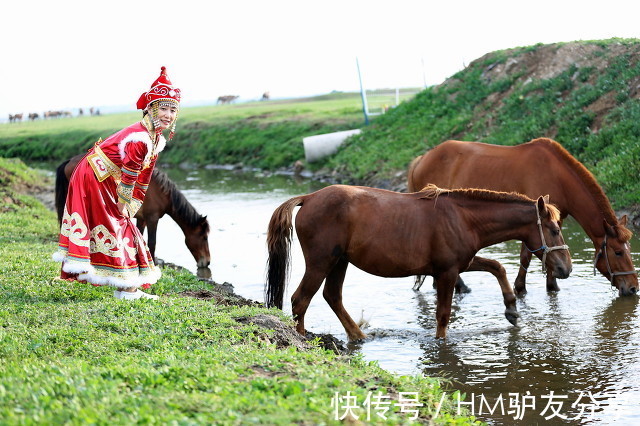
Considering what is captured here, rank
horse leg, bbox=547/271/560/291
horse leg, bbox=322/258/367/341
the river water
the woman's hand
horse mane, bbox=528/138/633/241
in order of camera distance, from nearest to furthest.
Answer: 1. the river water
2. the woman's hand
3. horse leg, bbox=322/258/367/341
4. horse mane, bbox=528/138/633/241
5. horse leg, bbox=547/271/560/291

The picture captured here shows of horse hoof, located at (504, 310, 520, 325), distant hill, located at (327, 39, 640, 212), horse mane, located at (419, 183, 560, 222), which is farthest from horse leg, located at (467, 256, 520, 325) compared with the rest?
distant hill, located at (327, 39, 640, 212)

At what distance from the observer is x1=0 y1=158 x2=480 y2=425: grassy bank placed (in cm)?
429

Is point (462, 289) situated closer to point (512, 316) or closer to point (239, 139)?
point (512, 316)

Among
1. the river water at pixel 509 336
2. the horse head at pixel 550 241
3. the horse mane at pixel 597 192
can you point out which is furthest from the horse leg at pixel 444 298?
the horse mane at pixel 597 192

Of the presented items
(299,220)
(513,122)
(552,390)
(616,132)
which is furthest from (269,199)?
(552,390)

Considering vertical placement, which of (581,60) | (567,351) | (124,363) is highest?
(581,60)

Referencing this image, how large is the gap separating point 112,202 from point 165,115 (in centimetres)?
103

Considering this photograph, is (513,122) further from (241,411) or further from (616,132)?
(241,411)

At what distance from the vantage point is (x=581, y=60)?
74.5ft

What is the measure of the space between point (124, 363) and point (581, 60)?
20.1 meters

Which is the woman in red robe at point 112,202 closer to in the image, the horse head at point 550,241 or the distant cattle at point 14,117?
the horse head at point 550,241

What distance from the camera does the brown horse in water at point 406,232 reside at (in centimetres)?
848

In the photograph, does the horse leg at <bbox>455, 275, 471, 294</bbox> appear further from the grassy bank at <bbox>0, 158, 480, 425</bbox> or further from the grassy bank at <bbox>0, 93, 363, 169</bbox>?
the grassy bank at <bbox>0, 93, 363, 169</bbox>

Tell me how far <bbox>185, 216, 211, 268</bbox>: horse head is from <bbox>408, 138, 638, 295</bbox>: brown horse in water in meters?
3.43
